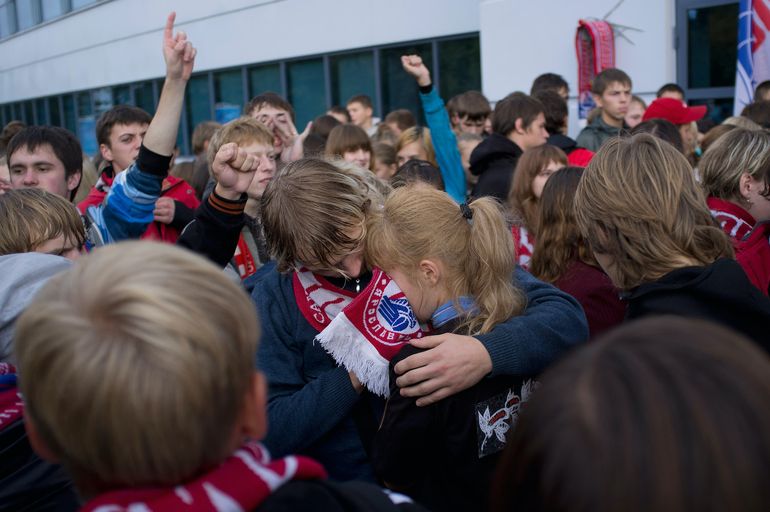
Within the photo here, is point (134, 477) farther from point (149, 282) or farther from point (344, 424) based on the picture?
point (344, 424)

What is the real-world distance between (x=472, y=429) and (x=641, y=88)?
736 cm

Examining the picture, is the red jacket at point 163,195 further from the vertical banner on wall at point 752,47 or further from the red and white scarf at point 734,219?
the vertical banner on wall at point 752,47

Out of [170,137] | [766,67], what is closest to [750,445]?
[170,137]

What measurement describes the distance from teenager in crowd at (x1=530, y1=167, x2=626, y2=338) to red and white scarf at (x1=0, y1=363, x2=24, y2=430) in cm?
189

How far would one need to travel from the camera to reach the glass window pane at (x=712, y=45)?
8.02 meters

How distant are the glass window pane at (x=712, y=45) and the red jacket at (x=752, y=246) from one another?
5656mm

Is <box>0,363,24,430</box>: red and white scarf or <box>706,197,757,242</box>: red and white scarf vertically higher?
<box>706,197,757,242</box>: red and white scarf

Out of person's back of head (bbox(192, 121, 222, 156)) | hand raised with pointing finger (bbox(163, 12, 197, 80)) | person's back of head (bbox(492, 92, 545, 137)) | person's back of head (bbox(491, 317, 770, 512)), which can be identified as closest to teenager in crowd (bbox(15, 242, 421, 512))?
person's back of head (bbox(491, 317, 770, 512))

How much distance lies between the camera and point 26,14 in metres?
24.4

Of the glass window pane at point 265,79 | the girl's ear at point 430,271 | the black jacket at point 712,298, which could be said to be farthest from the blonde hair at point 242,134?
the glass window pane at point 265,79

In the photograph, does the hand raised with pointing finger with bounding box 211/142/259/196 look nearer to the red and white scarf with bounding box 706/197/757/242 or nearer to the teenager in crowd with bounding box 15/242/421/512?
the teenager in crowd with bounding box 15/242/421/512

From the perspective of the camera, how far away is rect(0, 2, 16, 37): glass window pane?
25562 mm

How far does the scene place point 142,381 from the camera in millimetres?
994

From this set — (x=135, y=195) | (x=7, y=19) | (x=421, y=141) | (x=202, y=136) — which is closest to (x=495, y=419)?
(x=135, y=195)
